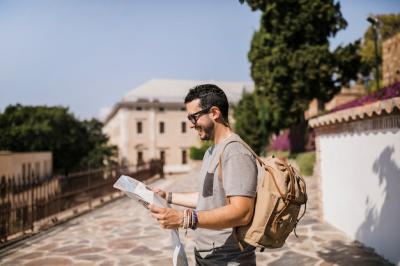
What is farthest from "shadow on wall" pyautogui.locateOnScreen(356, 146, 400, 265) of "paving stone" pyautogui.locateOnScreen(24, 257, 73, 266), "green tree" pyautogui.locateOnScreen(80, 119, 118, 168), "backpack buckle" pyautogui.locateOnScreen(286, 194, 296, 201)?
"green tree" pyautogui.locateOnScreen(80, 119, 118, 168)

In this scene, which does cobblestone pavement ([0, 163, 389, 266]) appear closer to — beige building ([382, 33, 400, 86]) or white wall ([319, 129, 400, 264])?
white wall ([319, 129, 400, 264])

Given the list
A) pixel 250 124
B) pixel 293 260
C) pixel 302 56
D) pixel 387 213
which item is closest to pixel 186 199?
pixel 293 260

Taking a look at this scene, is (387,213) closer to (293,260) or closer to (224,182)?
(293,260)

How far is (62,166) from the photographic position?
36.1 m

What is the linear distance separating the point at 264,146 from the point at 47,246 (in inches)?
1094

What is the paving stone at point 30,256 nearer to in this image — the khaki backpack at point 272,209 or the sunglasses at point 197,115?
the sunglasses at point 197,115

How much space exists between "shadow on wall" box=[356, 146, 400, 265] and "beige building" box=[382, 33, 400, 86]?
37.8 feet

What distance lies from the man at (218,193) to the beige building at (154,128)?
4418 cm

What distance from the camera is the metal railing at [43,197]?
725 centimetres

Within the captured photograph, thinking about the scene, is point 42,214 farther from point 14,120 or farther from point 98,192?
point 14,120

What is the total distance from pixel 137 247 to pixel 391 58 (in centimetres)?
1453

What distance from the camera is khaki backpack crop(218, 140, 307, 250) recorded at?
1.83 meters

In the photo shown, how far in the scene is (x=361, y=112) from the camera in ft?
18.0

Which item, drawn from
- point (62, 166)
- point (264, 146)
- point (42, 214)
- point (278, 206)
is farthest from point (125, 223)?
point (62, 166)
